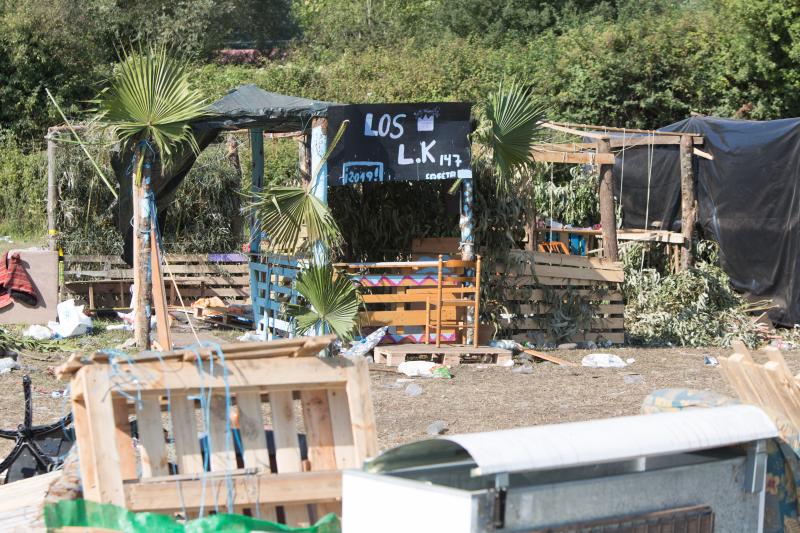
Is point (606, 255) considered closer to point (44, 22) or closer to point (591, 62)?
point (591, 62)

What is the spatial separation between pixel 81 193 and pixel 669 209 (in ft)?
31.5

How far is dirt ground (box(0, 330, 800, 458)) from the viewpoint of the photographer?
8.62 meters

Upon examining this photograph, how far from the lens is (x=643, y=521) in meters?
4.03

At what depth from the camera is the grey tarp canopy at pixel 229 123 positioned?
11070 mm

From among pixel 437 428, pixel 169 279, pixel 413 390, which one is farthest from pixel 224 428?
pixel 169 279

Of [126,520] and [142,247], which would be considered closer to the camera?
[126,520]

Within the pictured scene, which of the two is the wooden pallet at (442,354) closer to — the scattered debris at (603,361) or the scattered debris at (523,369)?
the scattered debris at (523,369)

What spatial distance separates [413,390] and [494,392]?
828 millimetres

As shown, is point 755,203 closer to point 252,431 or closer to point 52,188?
point 52,188

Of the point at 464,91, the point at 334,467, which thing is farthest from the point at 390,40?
the point at 334,467

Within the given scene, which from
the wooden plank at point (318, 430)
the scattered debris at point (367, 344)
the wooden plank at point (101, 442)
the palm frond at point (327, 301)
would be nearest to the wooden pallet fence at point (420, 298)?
the scattered debris at point (367, 344)

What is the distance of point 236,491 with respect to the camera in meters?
4.58

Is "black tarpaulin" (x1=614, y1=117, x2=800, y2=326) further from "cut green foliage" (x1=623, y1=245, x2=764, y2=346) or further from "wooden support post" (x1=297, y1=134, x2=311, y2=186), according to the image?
"wooden support post" (x1=297, y1=134, x2=311, y2=186)

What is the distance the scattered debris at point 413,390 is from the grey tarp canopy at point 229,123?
10.5 ft
